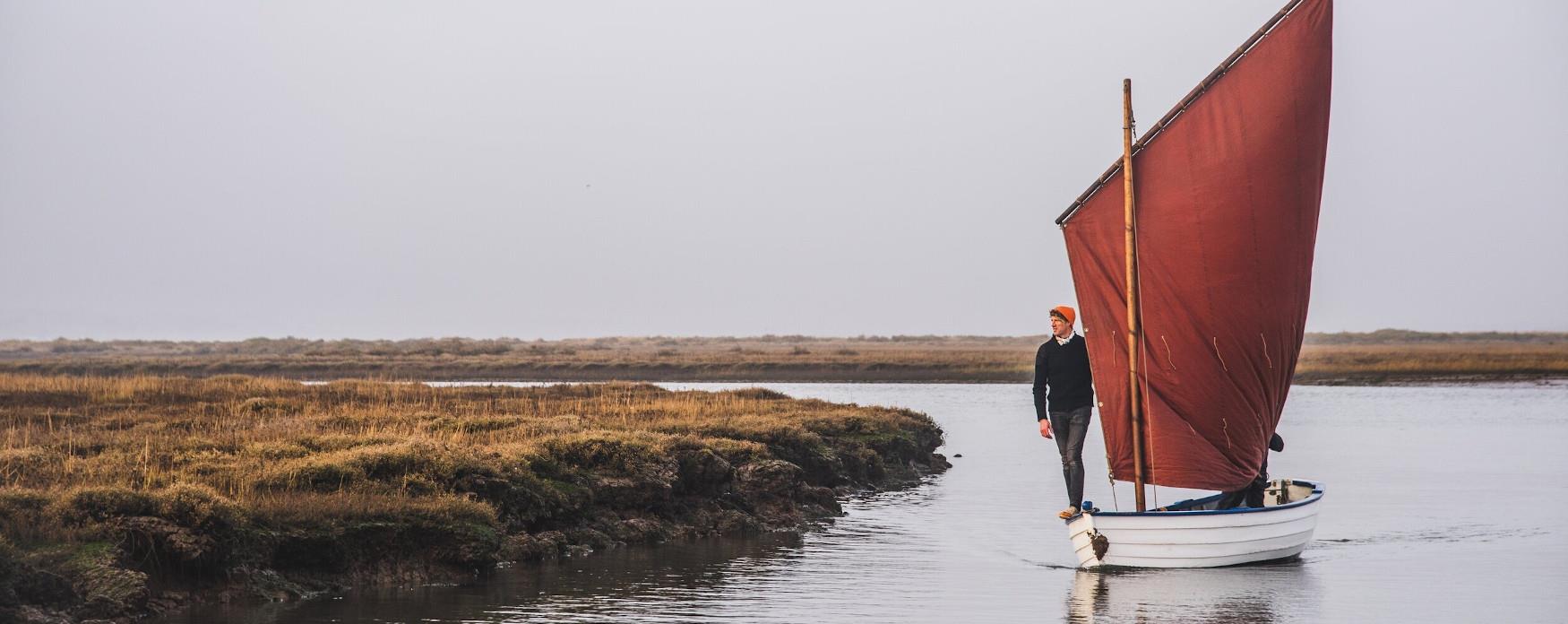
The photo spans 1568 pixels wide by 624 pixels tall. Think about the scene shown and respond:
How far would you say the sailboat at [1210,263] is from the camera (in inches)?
740

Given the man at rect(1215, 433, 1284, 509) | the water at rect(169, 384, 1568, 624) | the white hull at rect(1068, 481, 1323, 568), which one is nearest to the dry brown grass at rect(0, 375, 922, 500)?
the water at rect(169, 384, 1568, 624)

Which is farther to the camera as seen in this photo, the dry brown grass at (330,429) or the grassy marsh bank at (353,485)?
the dry brown grass at (330,429)

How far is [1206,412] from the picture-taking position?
63.0ft

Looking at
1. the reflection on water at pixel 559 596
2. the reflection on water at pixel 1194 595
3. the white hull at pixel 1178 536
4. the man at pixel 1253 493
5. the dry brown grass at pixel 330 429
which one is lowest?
the reflection on water at pixel 559 596

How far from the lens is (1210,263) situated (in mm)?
18812

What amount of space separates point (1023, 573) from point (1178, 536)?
2.10 meters

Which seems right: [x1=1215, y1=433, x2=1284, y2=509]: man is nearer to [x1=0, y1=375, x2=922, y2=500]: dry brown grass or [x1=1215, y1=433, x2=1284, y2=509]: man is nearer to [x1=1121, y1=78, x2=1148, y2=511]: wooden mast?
[x1=1121, y1=78, x2=1148, y2=511]: wooden mast

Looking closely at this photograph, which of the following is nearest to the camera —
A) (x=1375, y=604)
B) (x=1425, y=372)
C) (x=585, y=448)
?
(x=1375, y=604)

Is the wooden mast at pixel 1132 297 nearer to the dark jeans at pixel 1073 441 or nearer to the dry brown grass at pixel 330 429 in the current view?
the dark jeans at pixel 1073 441

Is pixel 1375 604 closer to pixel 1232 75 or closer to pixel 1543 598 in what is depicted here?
pixel 1543 598

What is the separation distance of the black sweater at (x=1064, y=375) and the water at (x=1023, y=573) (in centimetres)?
227

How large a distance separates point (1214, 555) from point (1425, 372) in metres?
88.0

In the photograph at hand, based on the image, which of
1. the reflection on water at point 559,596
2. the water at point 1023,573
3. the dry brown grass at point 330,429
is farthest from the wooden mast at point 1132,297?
the dry brown grass at point 330,429

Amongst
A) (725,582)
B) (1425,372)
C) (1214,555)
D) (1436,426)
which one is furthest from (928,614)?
(1425,372)
